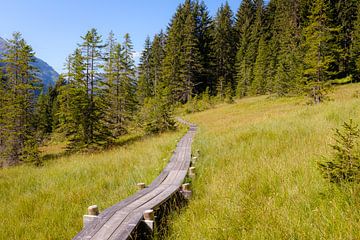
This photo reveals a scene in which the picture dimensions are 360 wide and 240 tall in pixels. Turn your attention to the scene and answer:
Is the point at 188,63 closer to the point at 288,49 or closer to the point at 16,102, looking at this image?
the point at 288,49

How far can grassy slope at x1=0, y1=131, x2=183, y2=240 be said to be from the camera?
437 cm

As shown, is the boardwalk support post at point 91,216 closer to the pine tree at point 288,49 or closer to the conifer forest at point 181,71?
the conifer forest at point 181,71

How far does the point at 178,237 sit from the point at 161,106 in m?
16.6

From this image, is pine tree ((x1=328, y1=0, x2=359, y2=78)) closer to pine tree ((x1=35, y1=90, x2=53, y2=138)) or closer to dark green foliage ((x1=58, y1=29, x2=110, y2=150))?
dark green foliage ((x1=58, y1=29, x2=110, y2=150))

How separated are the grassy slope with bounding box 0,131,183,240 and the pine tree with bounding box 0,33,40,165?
15.5 meters

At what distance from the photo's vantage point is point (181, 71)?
156ft

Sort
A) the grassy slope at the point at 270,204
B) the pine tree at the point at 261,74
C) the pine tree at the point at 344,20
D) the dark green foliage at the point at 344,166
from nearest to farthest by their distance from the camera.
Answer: the grassy slope at the point at 270,204 < the dark green foliage at the point at 344,166 < the pine tree at the point at 344,20 < the pine tree at the point at 261,74

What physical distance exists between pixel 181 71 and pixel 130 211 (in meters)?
44.9

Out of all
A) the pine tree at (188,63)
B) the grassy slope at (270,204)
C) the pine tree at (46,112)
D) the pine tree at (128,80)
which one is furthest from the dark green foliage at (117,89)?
the pine tree at (46,112)

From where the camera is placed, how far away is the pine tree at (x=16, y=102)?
21344mm

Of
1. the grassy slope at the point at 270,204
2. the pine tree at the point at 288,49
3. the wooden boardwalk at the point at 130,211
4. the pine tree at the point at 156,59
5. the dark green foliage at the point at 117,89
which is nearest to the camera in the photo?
the grassy slope at the point at 270,204

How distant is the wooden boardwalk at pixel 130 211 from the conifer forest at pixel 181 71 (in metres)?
11.7

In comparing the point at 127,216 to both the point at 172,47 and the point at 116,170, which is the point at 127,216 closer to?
the point at 116,170

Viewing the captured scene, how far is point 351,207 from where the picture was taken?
306 centimetres
